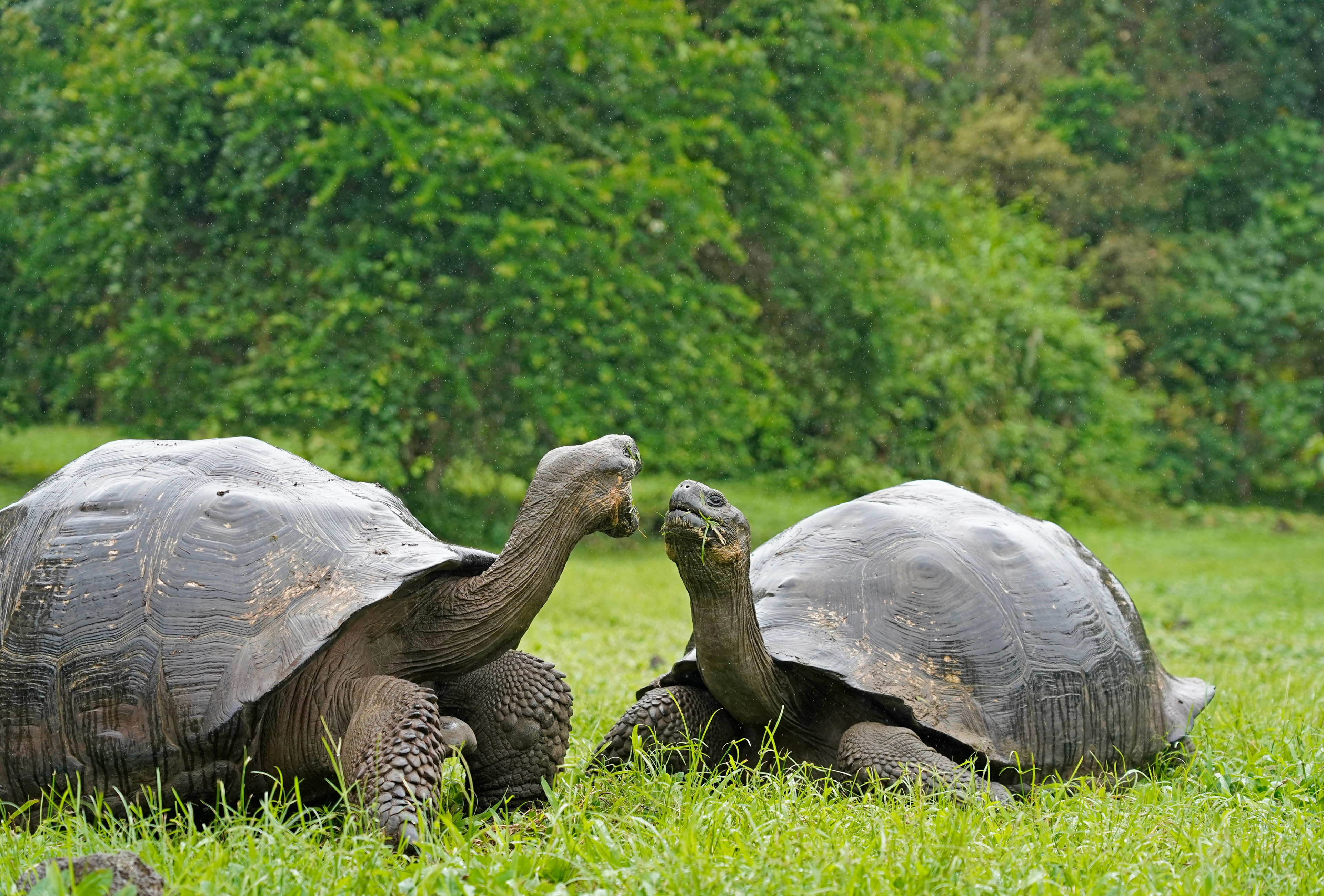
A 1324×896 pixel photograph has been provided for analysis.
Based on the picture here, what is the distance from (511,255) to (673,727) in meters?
8.05

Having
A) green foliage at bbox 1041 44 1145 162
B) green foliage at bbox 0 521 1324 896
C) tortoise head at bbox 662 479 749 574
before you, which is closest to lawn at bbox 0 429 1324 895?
green foliage at bbox 0 521 1324 896

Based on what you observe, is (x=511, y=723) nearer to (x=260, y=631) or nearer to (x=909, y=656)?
(x=260, y=631)

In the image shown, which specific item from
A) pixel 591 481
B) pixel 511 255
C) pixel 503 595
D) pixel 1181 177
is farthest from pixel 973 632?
pixel 1181 177

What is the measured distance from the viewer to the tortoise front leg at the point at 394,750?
2.32 metres

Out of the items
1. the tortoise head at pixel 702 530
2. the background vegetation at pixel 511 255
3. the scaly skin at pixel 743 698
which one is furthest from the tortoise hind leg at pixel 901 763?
the background vegetation at pixel 511 255

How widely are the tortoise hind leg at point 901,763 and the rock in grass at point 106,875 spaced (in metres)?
1.47

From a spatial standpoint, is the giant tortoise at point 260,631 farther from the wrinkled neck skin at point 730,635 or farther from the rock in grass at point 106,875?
the rock in grass at point 106,875

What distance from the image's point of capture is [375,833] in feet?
7.36

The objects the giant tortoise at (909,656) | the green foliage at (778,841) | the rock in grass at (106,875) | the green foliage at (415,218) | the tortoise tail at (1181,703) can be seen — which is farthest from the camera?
the green foliage at (415,218)

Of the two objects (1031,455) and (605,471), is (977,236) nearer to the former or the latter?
(1031,455)

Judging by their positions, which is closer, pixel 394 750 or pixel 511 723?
pixel 394 750

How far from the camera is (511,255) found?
10.7 meters

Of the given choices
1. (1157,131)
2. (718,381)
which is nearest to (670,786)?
(718,381)

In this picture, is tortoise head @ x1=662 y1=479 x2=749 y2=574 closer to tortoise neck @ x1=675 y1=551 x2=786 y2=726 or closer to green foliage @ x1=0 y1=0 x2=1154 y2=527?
tortoise neck @ x1=675 y1=551 x2=786 y2=726
